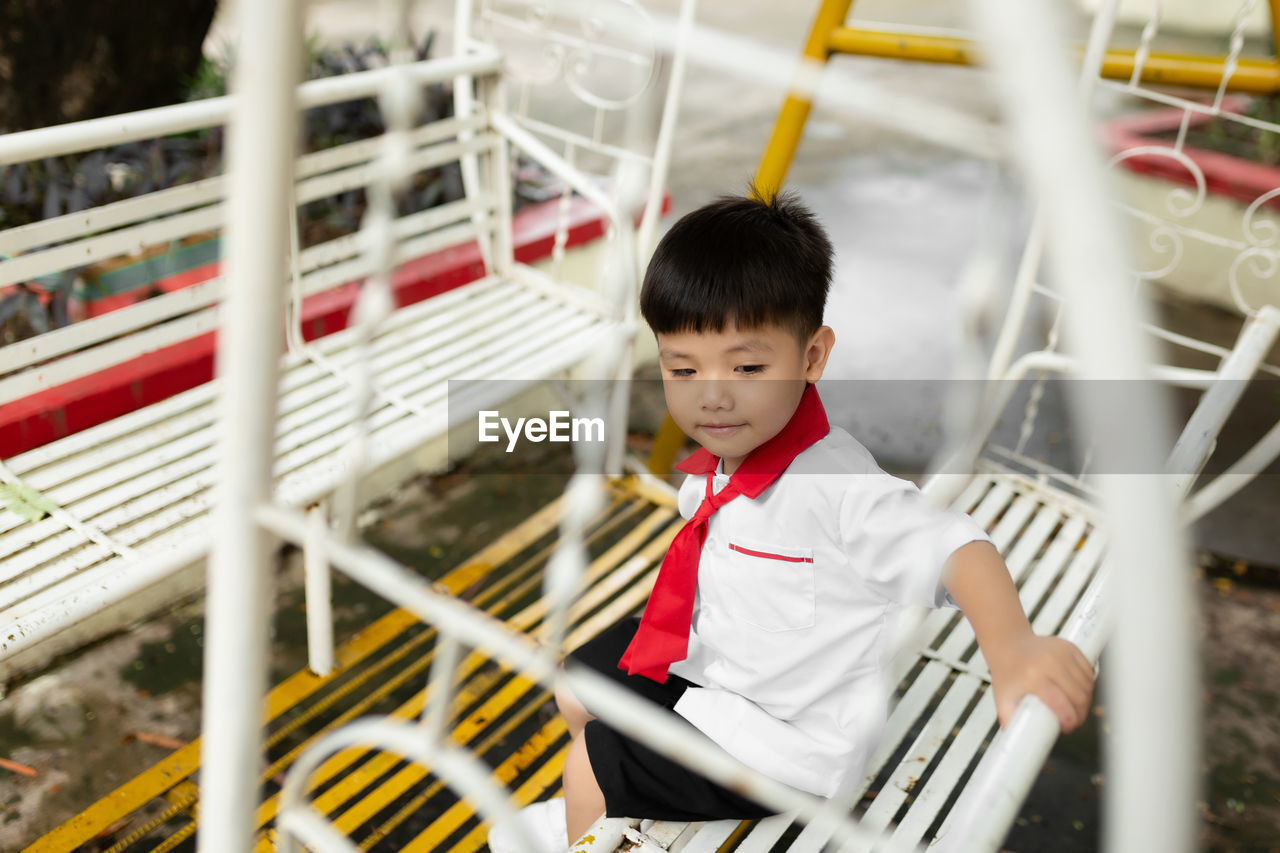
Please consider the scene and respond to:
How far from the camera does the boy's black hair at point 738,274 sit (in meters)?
1.05

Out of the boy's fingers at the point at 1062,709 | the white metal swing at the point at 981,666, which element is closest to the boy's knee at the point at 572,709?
the white metal swing at the point at 981,666

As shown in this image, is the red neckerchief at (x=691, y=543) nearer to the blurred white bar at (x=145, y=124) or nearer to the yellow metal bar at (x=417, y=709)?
the yellow metal bar at (x=417, y=709)

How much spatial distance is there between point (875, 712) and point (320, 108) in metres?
2.97

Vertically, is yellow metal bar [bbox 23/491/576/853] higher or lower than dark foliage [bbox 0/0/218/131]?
lower

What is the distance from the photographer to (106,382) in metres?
2.17

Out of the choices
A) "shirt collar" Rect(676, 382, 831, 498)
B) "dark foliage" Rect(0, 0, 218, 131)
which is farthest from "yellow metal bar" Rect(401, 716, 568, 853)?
"dark foliage" Rect(0, 0, 218, 131)

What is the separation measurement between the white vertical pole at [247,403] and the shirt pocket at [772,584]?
0.54 m

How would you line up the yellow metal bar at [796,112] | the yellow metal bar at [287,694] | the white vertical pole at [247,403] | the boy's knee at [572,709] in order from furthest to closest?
the yellow metal bar at [796,112]
the yellow metal bar at [287,694]
the boy's knee at [572,709]
the white vertical pole at [247,403]

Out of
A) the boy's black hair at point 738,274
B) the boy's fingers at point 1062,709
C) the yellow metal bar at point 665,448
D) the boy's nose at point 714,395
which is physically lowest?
the yellow metal bar at point 665,448

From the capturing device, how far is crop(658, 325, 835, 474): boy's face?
107 cm

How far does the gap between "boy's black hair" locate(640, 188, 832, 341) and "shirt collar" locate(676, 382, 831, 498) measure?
96 millimetres

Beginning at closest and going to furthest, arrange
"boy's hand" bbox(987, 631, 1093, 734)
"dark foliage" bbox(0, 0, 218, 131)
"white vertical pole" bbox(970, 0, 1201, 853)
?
"white vertical pole" bbox(970, 0, 1201, 853) → "boy's hand" bbox(987, 631, 1093, 734) → "dark foliage" bbox(0, 0, 218, 131)

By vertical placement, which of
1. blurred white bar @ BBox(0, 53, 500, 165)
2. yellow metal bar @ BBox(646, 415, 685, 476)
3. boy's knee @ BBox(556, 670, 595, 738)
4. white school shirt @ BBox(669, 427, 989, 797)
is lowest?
yellow metal bar @ BBox(646, 415, 685, 476)

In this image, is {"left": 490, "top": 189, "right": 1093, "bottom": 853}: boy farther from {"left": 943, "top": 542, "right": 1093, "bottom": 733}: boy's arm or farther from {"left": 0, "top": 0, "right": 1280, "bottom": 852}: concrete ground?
{"left": 0, "top": 0, "right": 1280, "bottom": 852}: concrete ground
